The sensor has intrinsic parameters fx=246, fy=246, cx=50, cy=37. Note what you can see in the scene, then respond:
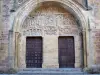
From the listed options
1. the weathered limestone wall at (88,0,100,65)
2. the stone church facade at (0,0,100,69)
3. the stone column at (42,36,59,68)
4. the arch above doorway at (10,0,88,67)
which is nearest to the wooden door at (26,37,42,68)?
the stone church facade at (0,0,100,69)

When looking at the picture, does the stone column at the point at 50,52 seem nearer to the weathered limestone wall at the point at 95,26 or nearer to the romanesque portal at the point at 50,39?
the romanesque portal at the point at 50,39

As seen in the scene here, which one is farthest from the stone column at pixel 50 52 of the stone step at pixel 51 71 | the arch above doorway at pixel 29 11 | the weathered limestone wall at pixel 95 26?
the weathered limestone wall at pixel 95 26

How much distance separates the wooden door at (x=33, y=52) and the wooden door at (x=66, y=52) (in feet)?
2.78

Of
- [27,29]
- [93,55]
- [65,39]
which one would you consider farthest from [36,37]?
[93,55]

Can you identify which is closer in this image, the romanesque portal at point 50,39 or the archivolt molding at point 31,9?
the archivolt molding at point 31,9

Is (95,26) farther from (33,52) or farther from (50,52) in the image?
(33,52)

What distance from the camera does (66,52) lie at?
10.1 meters

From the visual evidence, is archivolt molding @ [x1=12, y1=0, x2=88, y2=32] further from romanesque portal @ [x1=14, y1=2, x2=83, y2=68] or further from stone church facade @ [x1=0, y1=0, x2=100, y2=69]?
romanesque portal @ [x1=14, y1=2, x2=83, y2=68]

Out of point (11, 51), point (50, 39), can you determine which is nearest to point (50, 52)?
point (50, 39)

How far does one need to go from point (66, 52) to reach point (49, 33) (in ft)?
3.45

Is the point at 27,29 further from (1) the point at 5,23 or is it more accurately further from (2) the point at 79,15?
(2) the point at 79,15

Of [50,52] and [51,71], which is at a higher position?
[50,52]

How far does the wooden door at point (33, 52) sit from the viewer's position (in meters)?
10.1

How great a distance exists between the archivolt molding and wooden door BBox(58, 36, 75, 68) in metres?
0.99
